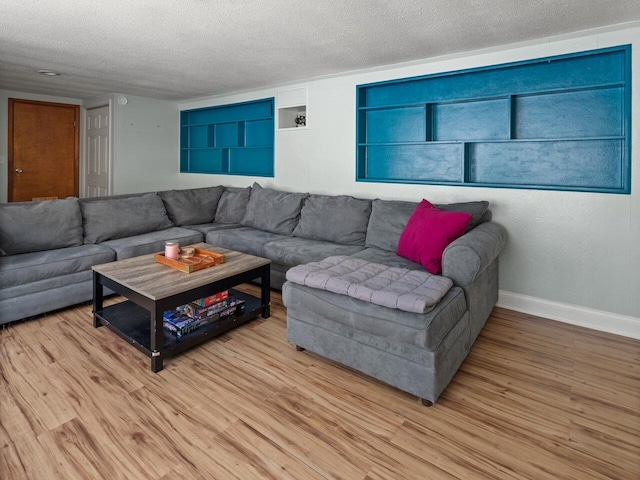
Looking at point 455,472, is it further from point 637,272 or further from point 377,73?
point 377,73

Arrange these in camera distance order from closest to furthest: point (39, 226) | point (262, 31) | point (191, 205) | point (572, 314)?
point (262, 31) < point (572, 314) < point (39, 226) < point (191, 205)

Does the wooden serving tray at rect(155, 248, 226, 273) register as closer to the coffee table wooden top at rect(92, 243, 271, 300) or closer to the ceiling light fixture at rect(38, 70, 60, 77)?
the coffee table wooden top at rect(92, 243, 271, 300)

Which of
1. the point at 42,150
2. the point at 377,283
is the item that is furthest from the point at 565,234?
the point at 42,150

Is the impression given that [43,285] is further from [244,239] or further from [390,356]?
[390,356]

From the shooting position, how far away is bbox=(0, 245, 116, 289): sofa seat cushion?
2.86 m

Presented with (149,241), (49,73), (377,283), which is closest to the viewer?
(377,283)

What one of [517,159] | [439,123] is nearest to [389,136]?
[439,123]

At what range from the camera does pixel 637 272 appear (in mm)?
2816

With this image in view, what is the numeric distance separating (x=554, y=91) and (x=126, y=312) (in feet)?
12.1

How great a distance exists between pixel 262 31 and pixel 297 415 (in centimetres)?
269

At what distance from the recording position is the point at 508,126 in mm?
3291

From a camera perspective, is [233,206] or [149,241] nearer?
[149,241]

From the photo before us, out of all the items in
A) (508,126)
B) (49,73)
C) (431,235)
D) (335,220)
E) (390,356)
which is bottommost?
(390,356)

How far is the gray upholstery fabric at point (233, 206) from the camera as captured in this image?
15.4 ft
